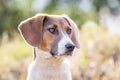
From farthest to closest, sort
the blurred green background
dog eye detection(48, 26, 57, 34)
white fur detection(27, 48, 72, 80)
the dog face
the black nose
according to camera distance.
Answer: the blurred green background
white fur detection(27, 48, 72, 80)
dog eye detection(48, 26, 57, 34)
the dog face
the black nose

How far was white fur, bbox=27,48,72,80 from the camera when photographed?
7.12 meters

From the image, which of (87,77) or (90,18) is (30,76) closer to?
(87,77)

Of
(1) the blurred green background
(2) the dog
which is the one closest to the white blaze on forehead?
(2) the dog

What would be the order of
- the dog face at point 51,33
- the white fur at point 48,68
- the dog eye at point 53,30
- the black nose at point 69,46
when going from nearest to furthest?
the black nose at point 69,46
the dog face at point 51,33
the dog eye at point 53,30
the white fur at point 48,68

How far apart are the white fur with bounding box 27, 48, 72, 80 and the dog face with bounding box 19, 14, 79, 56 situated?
0.14 m

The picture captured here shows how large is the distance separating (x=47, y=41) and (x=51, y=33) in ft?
0.33

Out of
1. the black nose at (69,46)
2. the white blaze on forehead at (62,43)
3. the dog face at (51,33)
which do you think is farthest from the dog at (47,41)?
the black nose at (69,46)

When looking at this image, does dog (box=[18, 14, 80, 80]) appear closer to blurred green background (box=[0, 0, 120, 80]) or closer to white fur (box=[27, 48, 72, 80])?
white fur (box=[27, 48, 72, 80])

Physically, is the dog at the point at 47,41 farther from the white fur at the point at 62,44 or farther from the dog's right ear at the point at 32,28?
the white fur at the point at 62,44

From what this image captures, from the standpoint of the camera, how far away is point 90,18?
1739cm

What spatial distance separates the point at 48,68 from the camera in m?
7.18

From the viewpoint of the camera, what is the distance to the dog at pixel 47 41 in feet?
23.0

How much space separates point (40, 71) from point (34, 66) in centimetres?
9

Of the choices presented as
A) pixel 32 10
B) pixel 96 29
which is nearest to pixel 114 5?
pixel 32 10
